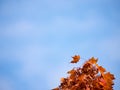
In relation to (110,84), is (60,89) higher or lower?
higher

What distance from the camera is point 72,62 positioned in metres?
12.2

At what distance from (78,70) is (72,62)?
0.87 meters

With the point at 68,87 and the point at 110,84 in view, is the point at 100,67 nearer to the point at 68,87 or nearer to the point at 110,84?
the point at 110,84

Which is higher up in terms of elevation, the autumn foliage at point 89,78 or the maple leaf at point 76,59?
the maple leaf at point 76,59

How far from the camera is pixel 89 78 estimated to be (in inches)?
433

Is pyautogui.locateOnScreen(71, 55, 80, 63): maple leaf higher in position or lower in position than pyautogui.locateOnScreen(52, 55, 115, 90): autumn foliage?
higher

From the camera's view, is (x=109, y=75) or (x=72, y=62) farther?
(x=72, y=62)

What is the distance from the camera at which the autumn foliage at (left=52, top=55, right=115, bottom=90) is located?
426 inches

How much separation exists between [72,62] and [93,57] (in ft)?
3.73

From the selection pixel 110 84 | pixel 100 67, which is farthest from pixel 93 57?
pixel 110 84

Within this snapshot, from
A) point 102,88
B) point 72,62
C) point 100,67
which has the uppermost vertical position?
point 72,62

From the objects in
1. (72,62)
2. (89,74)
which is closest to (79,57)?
(72,62)

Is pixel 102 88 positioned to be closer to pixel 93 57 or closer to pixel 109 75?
pixel 109 75

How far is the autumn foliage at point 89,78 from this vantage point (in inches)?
426
